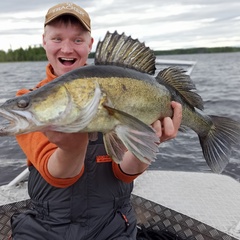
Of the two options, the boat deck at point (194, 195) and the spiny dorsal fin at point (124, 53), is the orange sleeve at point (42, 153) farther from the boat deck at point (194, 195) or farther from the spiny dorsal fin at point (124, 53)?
the boat deck at point (194, 195)

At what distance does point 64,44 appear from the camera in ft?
10.00

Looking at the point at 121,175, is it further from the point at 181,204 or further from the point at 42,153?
the point at 181,204

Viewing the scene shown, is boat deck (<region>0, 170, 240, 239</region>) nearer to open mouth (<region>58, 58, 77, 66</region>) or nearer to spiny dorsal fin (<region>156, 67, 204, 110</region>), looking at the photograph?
spiny dorsal fin (<region>156, 67, 204, 110</region>)

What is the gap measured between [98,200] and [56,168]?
2.02ft

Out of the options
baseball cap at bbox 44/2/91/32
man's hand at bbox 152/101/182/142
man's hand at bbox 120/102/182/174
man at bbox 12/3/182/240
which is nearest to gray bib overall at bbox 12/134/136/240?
man at bbox 12/3/182/240

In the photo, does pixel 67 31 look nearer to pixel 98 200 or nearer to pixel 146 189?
pixel 98 200

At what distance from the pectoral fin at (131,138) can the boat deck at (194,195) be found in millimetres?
2056

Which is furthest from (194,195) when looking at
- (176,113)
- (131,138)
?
(131,138)

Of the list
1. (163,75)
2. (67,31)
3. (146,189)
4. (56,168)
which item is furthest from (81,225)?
A: (146,189)

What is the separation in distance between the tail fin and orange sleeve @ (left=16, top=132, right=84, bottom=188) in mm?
1067

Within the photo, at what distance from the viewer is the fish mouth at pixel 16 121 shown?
1816 mm

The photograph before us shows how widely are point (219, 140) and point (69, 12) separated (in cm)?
153

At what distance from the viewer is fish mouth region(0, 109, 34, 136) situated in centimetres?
182

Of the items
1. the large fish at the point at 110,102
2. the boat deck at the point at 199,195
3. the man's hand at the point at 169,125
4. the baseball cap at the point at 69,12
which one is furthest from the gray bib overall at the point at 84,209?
the boat deck at the point at 199,195
